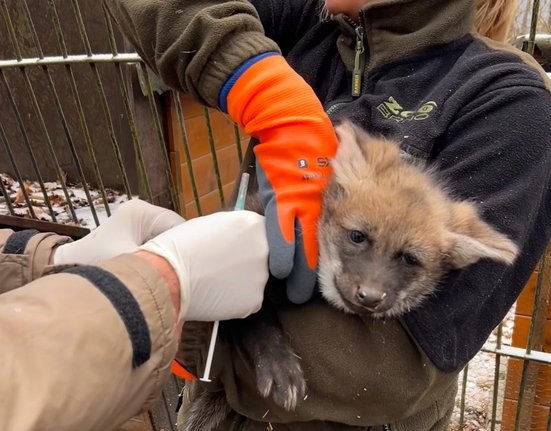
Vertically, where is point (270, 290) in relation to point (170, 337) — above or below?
below

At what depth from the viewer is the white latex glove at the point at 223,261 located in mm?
1289

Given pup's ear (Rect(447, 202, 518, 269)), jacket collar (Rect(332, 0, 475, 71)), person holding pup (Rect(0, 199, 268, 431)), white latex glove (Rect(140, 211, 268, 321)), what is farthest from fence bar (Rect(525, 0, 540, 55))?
person holding pup (Rect(0, 199, 268, 431))

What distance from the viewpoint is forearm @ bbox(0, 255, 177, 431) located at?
0.74m

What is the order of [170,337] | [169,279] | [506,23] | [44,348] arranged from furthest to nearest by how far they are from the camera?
[506,23], [169,279], [170,337], [44,348]

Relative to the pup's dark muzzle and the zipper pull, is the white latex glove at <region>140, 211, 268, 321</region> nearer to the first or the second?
the pup's dark muzzle

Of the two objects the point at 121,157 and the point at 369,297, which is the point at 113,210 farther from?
the point at 369,297

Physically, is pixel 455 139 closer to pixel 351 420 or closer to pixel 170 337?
pixel 351 420

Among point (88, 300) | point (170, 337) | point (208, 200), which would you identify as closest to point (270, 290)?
point (170, 337)

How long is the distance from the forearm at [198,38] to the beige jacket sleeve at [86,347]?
67 centimetres

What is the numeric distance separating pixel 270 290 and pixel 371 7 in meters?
0.83

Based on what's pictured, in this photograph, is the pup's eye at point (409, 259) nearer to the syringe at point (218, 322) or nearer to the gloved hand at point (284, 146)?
the gloved hand at point (284, 146)

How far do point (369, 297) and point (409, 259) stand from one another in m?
0.21

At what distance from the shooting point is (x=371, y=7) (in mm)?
1525

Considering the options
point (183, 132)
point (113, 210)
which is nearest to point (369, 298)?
point (183, 132)
